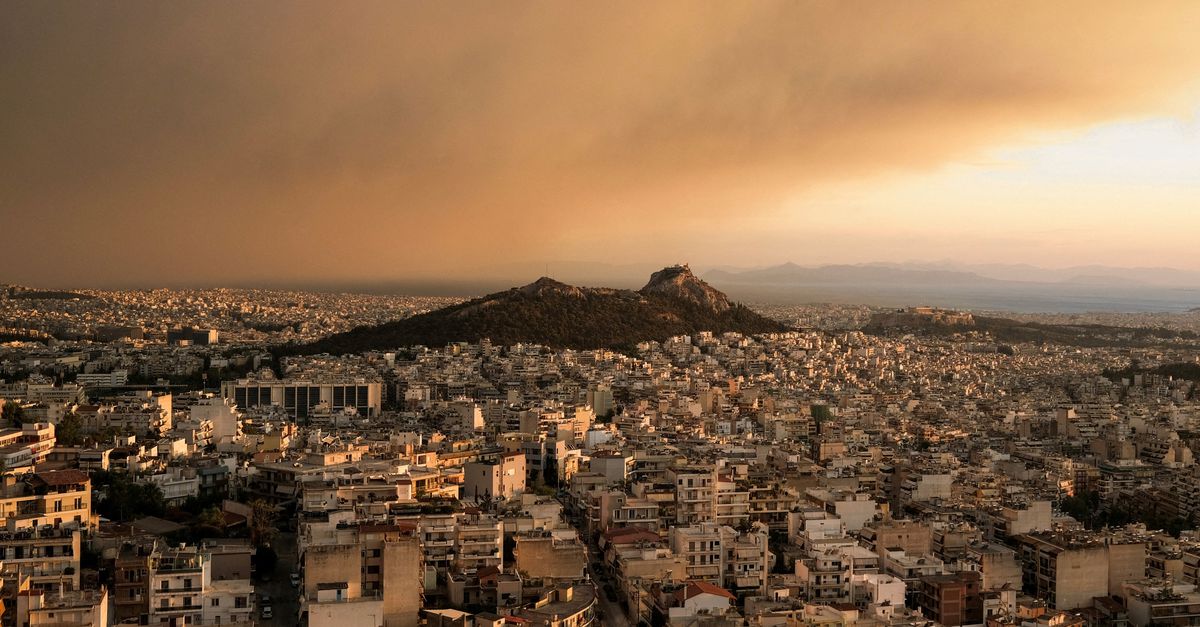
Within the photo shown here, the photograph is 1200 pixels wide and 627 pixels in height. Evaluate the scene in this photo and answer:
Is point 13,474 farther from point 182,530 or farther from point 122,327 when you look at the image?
point 122,327

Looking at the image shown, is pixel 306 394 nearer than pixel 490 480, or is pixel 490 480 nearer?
pixel 490 480

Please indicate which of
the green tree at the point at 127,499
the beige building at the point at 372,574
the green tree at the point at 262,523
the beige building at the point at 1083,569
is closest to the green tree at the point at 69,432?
the green tree at the point at 127,499

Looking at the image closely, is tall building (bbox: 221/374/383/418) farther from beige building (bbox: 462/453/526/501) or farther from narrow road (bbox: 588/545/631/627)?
narrow road (bbox: 588/545/631/627)

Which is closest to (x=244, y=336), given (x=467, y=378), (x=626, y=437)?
(x=467, y=378)

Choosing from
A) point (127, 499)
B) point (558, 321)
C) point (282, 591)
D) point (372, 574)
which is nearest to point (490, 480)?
point (127, 499)

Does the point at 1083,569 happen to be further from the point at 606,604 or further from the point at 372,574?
the point at 372,574

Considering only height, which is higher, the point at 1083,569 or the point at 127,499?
the point at 127,499

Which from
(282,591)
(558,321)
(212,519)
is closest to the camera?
(282,591)

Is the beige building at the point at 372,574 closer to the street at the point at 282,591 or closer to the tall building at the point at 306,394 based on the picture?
the street at the point at 282,591

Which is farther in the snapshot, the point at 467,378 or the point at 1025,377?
the point at 1025,377
